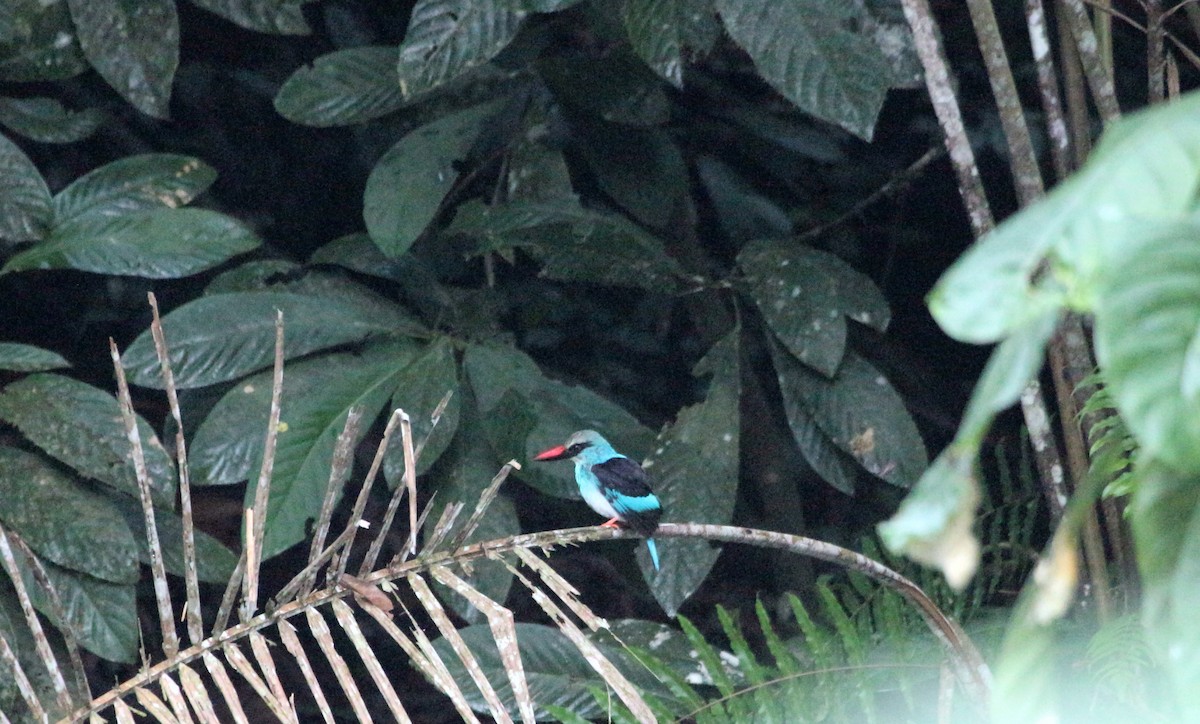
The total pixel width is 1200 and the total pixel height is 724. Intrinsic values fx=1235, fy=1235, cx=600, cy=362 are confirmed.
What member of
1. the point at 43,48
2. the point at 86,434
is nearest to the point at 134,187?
the point at 43,48

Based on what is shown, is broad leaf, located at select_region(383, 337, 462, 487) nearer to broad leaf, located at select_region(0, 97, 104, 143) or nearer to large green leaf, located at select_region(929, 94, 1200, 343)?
broad leaf, located at select_region(0, 97, 104, 143)

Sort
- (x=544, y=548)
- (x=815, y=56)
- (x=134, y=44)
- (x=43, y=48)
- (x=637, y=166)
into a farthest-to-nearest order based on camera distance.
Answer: (x=637, y=166), (x=43, y=48), (x=134, y=44), (x=815, y=56), (x=544, y=548)

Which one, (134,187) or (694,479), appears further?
(134,187)

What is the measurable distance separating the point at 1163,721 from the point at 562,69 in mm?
1856

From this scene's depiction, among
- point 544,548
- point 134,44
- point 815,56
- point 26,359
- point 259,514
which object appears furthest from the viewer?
point 134,44

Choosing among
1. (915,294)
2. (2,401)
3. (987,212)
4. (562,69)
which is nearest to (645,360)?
(915,294)

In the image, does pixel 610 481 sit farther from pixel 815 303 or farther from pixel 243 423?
pixel 243 423

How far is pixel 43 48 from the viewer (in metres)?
2.73

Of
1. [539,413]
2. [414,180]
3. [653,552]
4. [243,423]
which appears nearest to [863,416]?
[653,552]

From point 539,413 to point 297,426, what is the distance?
47 cm

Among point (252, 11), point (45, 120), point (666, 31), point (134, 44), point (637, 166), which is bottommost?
point (45, 120)

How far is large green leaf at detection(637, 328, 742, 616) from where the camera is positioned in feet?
8.07

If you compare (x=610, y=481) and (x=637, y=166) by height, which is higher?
(x=637, y=166)

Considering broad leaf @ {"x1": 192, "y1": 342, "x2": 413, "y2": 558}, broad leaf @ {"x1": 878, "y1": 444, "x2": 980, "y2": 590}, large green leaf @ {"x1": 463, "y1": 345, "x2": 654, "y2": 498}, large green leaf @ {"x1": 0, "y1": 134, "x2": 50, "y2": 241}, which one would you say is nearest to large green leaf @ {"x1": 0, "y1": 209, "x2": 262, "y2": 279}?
large green leaf @ {"x1": 0, "y1": 134, "x2": 50, "y2": 241}
